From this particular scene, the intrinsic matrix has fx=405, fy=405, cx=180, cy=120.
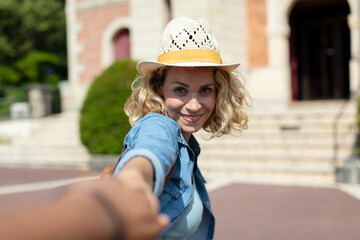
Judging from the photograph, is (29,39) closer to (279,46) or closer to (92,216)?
(279,46)

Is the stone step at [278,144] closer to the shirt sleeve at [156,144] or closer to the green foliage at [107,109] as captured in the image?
the green foliage at [107,109]

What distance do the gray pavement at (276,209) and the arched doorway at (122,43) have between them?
7.87 metres

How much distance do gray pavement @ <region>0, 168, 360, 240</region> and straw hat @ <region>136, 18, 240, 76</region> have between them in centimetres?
275

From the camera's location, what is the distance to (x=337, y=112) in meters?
9.34

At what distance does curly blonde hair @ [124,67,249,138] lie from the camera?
1656 mm

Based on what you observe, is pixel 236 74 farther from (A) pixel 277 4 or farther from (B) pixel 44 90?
(B) pixel 44 90

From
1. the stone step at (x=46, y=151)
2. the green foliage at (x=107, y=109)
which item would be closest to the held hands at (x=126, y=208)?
the green foliage at (x=107, y=109)

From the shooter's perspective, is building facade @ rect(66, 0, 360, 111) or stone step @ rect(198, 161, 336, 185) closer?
stone step @ rect(198, 161, 336, 185)

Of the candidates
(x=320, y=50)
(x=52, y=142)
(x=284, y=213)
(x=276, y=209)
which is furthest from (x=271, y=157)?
(x=320, y=50)

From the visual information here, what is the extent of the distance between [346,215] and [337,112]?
4.65 metres

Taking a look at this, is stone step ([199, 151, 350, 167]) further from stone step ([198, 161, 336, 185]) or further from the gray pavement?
the gray pavement

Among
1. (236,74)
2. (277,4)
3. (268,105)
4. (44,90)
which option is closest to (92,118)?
(268,105)

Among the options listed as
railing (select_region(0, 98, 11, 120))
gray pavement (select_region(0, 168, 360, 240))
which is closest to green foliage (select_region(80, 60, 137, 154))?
gray pavement (select_region(0, 168, 360, 240))

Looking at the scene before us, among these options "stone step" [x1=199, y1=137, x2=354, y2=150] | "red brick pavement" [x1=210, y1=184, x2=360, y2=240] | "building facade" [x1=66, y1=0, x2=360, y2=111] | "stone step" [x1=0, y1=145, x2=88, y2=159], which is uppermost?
"building facade" [x1=66, y1=0, x2=360, y2=111]
